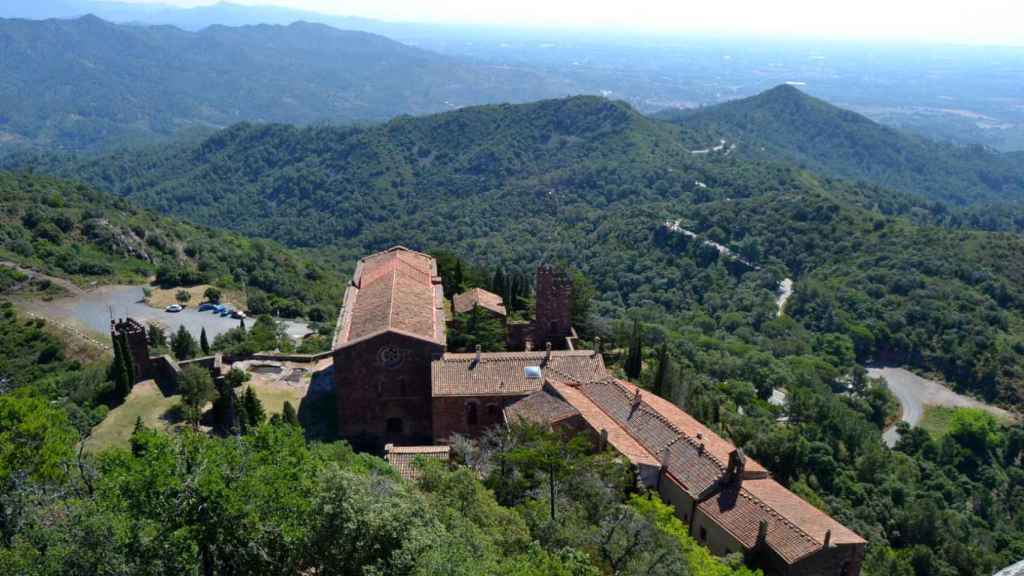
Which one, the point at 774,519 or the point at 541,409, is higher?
the point at 774,519

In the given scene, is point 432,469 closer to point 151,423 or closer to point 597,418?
point 597,418

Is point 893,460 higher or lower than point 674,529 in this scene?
lower

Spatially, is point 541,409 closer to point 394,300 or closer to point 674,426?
point 674,426

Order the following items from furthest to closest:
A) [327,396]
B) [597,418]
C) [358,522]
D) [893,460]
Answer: [893,460] → [327,396] → [597,418] → [358,522]

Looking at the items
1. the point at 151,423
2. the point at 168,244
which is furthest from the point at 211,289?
the point at 151,423

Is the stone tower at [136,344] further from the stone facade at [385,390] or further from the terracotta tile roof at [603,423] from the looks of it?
the terracotta tile roof at [603,423]

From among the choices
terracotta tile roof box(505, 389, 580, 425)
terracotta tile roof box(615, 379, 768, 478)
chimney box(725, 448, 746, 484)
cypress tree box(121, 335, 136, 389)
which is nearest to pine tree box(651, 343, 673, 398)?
terracotta tile roof box(615, 379, 768, 478)

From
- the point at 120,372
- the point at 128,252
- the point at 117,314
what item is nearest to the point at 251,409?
the point at 120,372

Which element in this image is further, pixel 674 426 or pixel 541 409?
pixel 541 409
